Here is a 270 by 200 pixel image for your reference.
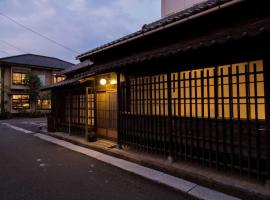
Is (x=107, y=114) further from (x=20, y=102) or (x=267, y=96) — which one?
(x=20, y=102)

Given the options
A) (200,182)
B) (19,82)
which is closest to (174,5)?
(200,182)

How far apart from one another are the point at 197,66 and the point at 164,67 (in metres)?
1.07

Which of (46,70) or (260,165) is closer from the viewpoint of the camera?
(260,165)

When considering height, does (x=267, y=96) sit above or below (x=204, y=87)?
below

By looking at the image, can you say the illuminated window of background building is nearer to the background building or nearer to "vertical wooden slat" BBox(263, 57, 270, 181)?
the background building

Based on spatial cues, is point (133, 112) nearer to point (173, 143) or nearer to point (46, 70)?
point (173, 143)

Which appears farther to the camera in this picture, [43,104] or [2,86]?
[43,104]

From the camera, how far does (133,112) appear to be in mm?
6977

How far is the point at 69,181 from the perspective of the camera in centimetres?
493

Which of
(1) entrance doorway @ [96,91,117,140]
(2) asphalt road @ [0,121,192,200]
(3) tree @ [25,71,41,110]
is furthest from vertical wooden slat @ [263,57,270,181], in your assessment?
(3) tree @ [25,71,41,110]

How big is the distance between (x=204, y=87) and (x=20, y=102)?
28.0 meters

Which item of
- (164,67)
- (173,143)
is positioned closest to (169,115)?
(173,143)

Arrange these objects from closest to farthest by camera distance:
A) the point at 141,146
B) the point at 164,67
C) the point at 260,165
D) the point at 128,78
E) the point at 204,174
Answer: the point at 260,165 < the point at 204,174 < the point at 164,67 < the point at 141,146 < the point at 128,78

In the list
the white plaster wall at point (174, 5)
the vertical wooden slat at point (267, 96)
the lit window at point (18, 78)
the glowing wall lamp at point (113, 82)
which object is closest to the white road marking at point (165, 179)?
the vertical wooden slat at point (267, 96)
